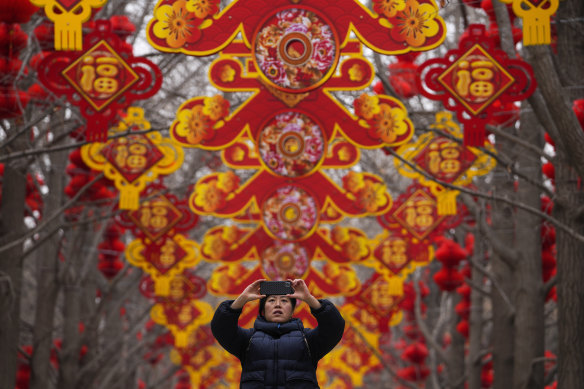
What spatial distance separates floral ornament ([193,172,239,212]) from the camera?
13398 mm

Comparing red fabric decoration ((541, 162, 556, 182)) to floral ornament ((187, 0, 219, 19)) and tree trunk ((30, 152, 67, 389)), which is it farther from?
tree trunk ((30, 152, 67, 389))

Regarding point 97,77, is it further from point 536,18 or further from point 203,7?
point 536,18

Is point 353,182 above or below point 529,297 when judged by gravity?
above

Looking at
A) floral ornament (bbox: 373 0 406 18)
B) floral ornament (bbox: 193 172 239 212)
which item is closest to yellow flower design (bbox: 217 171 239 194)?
floral ornament (bbox: 193 172 239 212)

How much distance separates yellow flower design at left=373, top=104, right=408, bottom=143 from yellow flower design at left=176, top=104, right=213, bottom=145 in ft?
5.99

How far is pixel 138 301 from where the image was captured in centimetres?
2859

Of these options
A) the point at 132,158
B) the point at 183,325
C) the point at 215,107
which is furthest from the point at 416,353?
the point at 215,107

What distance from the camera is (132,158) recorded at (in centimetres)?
1214

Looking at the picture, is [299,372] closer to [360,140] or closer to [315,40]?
[315,40]

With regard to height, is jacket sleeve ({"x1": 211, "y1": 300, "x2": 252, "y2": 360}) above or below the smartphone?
below

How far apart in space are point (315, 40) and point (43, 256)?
7555mm

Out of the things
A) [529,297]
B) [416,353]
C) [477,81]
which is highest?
[477,81]

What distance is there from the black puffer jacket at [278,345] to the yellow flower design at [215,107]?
519 centimetres

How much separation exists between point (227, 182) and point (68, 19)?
5431mm
